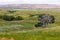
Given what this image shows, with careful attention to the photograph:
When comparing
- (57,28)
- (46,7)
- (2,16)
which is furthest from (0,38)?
(46,7)

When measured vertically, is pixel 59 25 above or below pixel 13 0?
below

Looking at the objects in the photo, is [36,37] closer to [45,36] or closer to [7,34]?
[45,36]

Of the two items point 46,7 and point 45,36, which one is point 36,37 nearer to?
point 45,36

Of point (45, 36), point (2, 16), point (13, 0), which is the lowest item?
point (45, 36)

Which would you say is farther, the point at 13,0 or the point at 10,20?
the point at 13,0

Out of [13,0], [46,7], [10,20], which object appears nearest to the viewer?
[10,20]

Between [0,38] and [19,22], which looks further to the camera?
[19,22]

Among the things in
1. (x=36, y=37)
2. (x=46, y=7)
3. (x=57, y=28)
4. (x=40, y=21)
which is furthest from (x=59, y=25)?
(x=46, y=7)

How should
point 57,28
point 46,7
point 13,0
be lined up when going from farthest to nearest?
point 46,7
point 13,0
point 57,28

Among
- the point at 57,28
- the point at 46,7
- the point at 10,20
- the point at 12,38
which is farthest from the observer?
the point at 46,7
